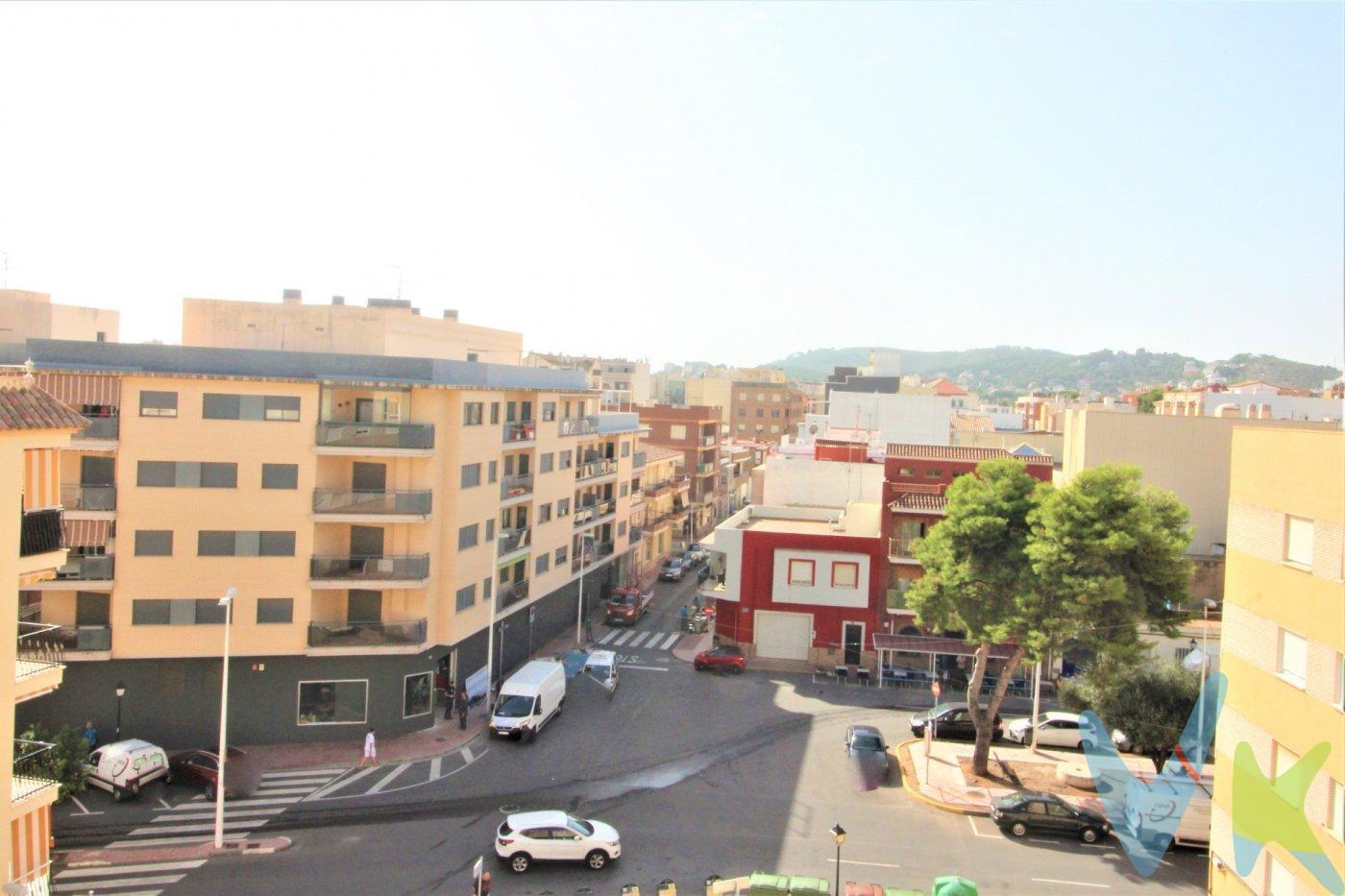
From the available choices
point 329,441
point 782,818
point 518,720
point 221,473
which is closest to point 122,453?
point 221,473

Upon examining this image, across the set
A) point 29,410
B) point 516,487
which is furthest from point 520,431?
point 29,410

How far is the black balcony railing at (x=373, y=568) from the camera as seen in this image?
103 ft

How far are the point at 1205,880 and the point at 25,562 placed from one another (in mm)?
25434

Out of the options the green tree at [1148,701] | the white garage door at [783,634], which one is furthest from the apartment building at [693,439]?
the green tree at [1148,701]

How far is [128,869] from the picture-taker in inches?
881

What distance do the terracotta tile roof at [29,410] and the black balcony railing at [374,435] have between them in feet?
47.8

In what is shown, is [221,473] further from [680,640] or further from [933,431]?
[933,431]

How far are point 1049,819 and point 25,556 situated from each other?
23633 millimetres

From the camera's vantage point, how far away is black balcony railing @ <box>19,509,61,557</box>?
16.2m

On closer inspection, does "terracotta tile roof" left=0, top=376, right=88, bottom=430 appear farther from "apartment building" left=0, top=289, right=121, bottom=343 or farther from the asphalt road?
"apartment building" left=0, top=289, right=121, bottom=343

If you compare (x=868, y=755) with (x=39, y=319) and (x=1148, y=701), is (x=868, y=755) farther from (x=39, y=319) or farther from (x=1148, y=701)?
(x=39, y=319)

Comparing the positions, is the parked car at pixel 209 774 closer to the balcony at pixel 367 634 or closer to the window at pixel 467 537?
the balcony at pixel 367 634

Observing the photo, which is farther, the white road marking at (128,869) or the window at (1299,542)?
the white road marking at (128,869)

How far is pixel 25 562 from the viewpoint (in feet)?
53.1
